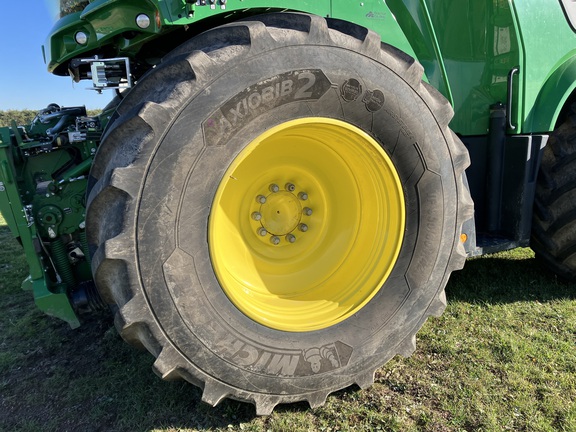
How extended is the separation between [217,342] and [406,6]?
199cm

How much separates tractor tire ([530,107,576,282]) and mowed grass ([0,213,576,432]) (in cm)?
42

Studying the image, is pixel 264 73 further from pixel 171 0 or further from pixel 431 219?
pixel 431 219

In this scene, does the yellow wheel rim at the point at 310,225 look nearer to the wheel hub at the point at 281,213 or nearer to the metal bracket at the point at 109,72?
→ the wheel hub at the point at 281,213

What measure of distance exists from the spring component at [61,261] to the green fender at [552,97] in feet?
9.23

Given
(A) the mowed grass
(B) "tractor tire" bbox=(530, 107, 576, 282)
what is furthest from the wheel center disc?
(B) "tractor tire" bbox=(530, 107, 576, 282)

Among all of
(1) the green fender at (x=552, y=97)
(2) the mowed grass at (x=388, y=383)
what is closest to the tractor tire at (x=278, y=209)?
(2) the mowed grass at (x=388, y=383)

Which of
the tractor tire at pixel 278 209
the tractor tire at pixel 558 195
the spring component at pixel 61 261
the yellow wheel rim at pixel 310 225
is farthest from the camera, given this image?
the tractor tire at pixel 558 195

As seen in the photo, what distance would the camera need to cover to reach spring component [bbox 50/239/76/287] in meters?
2.53

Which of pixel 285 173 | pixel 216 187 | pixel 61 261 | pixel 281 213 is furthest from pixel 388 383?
pixel 61 261

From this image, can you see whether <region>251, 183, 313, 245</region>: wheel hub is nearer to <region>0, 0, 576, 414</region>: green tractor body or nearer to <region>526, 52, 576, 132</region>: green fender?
<region>0, 0, 576, 414</region>: green tractor body

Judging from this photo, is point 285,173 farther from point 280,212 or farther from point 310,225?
point 310,225

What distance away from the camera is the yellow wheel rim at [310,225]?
85.0 inches

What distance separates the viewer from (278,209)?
2.37 metres

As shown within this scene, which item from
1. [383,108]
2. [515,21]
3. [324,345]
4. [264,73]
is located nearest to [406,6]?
[515,21]
